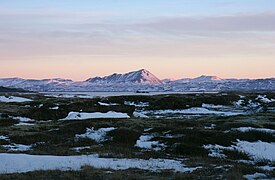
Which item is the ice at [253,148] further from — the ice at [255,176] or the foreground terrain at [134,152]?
the ice at [255,176]

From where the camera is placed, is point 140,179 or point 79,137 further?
point 79,137

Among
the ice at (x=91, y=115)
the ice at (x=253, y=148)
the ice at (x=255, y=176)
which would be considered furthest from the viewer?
the ice at (x=91, y=115)

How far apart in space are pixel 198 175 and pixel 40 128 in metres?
24.2

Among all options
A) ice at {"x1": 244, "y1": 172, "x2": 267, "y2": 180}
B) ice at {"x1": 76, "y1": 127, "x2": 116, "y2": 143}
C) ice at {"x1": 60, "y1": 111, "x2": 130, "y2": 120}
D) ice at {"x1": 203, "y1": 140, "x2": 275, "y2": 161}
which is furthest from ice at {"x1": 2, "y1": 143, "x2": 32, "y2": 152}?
ice at {"x1": 60, "y1": 111, "x2": 130, "y2": 120}

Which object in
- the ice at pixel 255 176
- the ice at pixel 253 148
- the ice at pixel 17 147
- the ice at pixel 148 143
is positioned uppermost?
the ice at pixel 255 176

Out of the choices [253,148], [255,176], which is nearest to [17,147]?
[253,148]

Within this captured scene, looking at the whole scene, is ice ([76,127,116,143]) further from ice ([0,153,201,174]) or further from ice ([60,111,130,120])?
ice ([60,111,130,120])

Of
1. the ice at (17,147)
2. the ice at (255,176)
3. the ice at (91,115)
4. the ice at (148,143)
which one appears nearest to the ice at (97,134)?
the ice at (148,143)

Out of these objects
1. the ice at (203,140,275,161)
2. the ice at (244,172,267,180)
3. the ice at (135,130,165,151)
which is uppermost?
the ice at (244,172,267,180)

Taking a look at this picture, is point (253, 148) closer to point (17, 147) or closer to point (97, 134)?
point (97, 134)

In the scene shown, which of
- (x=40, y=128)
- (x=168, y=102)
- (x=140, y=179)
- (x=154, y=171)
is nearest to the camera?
(x=140, y=179)

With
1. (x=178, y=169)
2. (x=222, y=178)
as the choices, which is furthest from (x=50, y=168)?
(x=222, y=178)

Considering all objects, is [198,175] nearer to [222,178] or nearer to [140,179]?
[222,178]

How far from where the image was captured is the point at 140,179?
1622 cm
